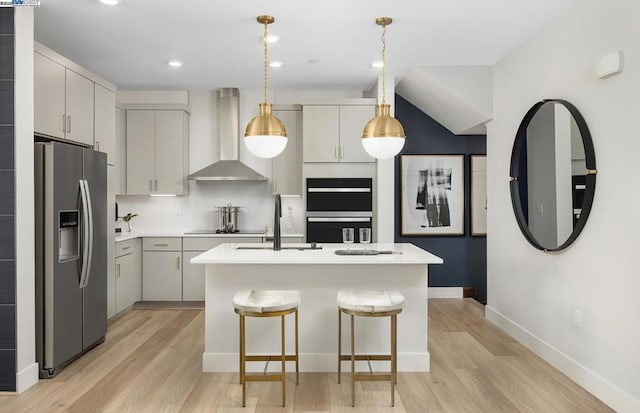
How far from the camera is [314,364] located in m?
3.62

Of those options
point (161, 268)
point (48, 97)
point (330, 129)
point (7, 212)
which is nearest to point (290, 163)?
point (330, 129)

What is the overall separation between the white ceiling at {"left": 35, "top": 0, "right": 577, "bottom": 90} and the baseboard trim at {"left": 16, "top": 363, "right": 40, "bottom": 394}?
2500 millimetres

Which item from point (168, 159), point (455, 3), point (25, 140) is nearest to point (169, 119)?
point (168, 159)

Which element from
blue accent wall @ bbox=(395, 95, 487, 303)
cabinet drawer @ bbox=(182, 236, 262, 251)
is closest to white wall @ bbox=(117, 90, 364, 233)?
cabinet drawer @ bbox=(182, 236, 262, 251)

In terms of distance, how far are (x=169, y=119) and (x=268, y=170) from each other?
1.34m

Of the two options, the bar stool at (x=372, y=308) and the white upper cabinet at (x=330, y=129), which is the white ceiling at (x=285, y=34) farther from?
the bar stool at (x=372, y=308)

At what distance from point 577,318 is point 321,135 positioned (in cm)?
326

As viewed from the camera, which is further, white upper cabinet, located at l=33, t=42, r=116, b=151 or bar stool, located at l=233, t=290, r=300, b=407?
white upper cabinet, located at l=33, t=42, r=116, b=151

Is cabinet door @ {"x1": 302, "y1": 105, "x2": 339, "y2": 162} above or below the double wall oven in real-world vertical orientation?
above

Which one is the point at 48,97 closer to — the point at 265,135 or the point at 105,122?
the point at 105,122

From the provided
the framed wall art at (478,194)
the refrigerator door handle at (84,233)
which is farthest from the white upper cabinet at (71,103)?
the framed wall art at (478,194)

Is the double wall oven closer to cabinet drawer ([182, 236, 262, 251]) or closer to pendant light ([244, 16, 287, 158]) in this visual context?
cabinet drawer ([182, 236, 262, 251])

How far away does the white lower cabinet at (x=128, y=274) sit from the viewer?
17.2 ft

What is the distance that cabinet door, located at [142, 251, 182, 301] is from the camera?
5809mm
